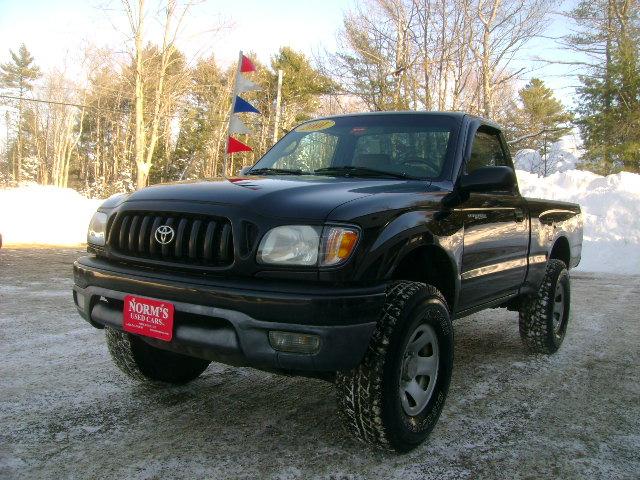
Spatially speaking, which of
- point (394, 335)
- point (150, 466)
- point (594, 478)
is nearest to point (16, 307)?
point (150, 466)

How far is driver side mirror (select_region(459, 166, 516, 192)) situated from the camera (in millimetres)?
3061

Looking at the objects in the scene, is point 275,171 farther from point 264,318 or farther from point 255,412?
point 264,318

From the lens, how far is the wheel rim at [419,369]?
261 centimetres

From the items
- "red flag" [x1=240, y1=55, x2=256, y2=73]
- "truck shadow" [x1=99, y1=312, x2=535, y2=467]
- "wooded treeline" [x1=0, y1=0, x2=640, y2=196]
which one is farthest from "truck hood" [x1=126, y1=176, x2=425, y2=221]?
"wooded treeline" [x1=0, y1=0, x2=640, y2=196]

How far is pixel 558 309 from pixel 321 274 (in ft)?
10.6

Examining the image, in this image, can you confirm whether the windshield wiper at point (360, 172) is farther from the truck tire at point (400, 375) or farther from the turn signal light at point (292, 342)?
the turn signal light at point (292, 342)

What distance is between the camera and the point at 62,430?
2676 millimetres

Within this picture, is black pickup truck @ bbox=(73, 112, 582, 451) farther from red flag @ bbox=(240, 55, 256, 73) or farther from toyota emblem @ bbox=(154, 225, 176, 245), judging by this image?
red flag @ bbox=(240, 55, 256, 73)

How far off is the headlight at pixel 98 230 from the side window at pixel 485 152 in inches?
85.0

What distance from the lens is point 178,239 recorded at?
7.97 ft

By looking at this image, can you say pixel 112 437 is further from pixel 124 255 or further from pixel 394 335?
pixel 394 335

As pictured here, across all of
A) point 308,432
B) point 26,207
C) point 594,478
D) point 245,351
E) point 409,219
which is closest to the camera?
point 245,351

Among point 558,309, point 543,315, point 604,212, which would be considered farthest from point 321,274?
point 604,212

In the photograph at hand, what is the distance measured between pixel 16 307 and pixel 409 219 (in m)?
4.48
